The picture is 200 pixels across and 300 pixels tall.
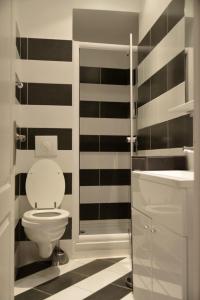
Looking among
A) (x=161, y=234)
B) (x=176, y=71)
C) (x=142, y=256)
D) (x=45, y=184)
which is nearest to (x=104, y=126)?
(x=45, y=184)

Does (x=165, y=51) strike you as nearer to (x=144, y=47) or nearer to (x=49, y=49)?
(x=144, y=47)

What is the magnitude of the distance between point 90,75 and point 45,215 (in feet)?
6.04

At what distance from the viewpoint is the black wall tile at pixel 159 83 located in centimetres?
233

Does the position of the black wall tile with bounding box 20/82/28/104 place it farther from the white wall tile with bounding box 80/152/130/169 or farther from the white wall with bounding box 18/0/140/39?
the white wall tile with bounding box 80/152/130/169

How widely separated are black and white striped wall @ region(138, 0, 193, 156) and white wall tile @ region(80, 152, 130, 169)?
61 centimetres

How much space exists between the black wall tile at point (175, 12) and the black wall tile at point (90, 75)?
145cm

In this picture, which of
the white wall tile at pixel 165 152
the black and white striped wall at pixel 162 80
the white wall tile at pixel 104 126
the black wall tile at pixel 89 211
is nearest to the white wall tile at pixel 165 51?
the black and white striped wall at pixel 162 80

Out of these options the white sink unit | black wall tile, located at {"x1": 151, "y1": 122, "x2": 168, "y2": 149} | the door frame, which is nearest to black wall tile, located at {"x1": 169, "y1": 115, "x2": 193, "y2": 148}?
black wall tile, located at {"x1": 151, "y1": 122, "x2": 168, "y2": 149}

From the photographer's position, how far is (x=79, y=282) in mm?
2277

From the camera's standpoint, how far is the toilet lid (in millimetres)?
2734

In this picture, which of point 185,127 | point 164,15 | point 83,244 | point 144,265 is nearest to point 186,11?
point 164,15

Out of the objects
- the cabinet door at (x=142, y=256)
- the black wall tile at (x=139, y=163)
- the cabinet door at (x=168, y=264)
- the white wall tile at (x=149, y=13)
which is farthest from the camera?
the white wall tile at (x=149, y=13)

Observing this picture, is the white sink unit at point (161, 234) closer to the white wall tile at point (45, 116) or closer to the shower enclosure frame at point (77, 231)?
the shower enclosure frame at point (77, 231)

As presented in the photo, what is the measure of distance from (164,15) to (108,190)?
2.09 metres
